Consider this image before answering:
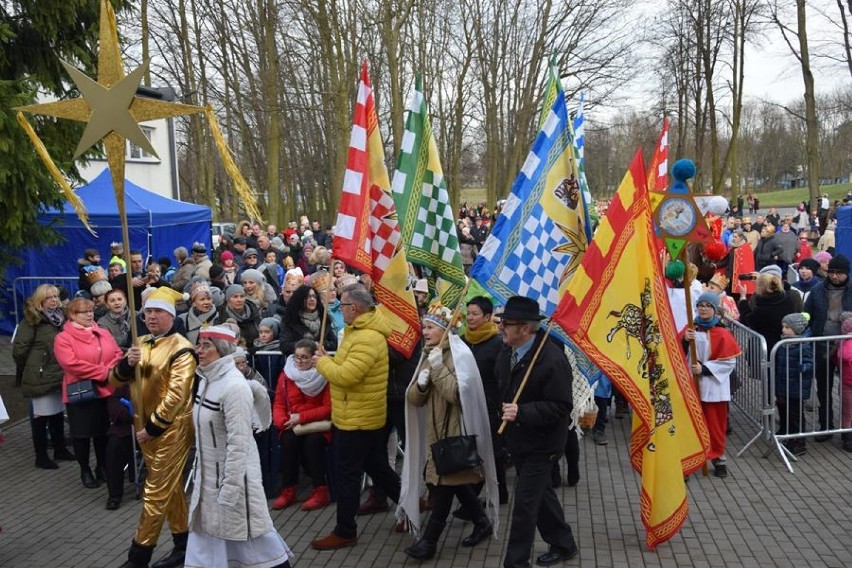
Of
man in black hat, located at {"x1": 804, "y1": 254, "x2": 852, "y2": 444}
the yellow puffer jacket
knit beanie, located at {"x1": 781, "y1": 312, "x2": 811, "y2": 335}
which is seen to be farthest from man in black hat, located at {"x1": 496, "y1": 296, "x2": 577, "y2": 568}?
man in black hat, located at {"x1": 804, "y1": 254, "x2": 852, "y2": 444}

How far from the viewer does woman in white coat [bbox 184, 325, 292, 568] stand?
17.3 ft

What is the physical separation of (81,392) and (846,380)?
7.32 meters

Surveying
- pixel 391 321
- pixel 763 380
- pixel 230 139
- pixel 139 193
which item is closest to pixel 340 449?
pixel 391 321

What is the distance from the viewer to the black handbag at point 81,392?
7.63 m

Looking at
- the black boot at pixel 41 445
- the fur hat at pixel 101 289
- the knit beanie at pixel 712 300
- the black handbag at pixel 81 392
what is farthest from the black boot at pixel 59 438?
the knit beanie at pixel 712 300

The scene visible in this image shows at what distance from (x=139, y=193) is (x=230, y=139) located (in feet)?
86.7

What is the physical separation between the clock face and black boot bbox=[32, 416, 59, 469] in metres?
6.19

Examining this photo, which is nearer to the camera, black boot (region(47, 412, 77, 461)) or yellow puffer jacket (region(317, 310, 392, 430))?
yellow puffer jacket (region(317, 310, 392, 430))

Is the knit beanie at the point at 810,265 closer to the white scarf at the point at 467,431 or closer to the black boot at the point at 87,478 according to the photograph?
the white scarf at the point at 467,431

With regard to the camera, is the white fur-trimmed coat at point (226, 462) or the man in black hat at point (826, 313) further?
the man in black hat at point (826, 313)

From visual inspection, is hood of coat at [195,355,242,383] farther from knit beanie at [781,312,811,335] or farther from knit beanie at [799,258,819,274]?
knit beanie at [799,258,819,274]

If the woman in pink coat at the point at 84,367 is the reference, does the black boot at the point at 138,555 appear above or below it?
below

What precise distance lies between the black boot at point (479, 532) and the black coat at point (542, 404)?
41.4 inches

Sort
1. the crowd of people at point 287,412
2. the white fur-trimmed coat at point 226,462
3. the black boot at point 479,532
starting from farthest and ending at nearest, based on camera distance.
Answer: the black boot at point 479,532, the crowd of people at point 287,412, the white fur-trimmed coat at point 226,462
